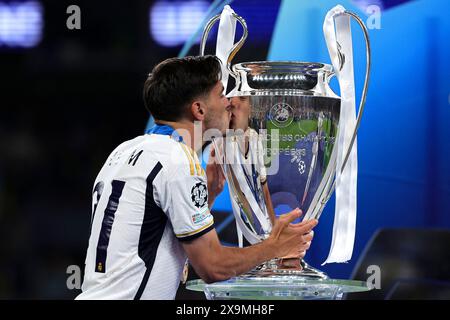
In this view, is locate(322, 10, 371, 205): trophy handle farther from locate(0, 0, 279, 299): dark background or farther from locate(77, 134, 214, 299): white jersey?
locate(0, 0, 279, 299): dark background

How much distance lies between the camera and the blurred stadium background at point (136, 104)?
2.77 meters

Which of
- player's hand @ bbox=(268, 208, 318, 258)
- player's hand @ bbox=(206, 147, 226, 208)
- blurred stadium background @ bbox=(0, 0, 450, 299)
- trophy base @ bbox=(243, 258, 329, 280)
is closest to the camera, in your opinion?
player's hand @ bbox=(268, 208, 318, 258)

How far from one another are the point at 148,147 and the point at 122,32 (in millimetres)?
1333

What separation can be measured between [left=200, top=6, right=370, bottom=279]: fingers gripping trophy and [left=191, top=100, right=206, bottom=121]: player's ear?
0.19ft

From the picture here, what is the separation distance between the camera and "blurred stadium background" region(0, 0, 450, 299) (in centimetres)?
277

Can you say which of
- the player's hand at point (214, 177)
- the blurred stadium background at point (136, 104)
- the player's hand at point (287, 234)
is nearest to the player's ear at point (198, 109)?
the player's hand at point (214, 177)

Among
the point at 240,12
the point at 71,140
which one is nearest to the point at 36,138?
the point at 71,140

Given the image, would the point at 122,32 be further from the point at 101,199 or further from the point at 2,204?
the point at 101,199

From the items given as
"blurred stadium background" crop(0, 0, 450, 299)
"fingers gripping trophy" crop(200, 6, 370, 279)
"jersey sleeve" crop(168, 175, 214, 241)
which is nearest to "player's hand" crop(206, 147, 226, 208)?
"fingers gripping trophy" crop(200, 6, 370, 279)

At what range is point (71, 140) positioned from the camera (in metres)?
2.86

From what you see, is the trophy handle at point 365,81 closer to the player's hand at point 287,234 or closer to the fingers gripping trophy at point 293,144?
the fingers gripping trophy at point 293,144

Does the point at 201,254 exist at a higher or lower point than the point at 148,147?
lower

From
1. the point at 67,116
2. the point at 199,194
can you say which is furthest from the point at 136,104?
the point at 199,194

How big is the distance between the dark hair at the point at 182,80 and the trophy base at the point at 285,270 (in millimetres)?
376
